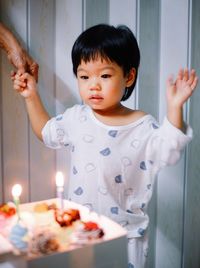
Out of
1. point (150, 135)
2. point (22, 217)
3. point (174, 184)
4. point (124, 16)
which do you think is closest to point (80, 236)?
point (22, 217)

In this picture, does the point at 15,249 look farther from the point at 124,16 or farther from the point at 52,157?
the point at 124,16

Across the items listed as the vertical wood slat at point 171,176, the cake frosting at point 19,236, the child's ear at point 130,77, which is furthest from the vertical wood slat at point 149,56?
the cake frosting at point 19,236

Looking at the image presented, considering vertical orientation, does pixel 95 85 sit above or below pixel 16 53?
below

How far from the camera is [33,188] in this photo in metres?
1.67

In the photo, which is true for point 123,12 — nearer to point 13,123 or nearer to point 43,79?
point 43,79

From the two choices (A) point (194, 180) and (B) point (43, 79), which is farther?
(A) point (194, 180)

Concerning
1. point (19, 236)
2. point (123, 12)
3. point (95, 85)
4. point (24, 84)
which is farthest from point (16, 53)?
point (19, 236)

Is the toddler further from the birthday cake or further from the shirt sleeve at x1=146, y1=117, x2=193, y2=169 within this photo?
the birthday cake

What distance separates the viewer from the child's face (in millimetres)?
1222

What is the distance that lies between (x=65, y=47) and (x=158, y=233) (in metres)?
0.83

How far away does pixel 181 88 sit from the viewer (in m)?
1.16

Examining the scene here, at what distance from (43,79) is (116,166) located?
0.52 metres

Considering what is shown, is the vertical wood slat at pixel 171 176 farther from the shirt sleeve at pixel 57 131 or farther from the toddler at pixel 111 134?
the shirt sleeve at pixel 57 131

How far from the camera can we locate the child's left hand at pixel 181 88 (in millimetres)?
1151
